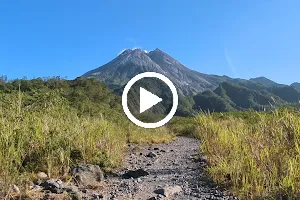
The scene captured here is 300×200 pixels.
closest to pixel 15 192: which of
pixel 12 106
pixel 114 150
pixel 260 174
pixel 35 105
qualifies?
pixel 12 106

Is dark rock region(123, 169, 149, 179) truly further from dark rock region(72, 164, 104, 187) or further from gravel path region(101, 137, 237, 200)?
dark rock region(72, 164, 104, 187)

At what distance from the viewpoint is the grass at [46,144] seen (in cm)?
370

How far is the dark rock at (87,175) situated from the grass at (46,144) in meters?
0.17

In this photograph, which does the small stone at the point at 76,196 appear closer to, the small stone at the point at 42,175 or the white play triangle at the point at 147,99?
the small stone at the point at 42,175

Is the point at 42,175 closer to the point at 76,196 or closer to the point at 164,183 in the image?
the point at 76,196

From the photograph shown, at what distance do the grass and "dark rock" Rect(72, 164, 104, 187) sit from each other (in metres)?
0.17

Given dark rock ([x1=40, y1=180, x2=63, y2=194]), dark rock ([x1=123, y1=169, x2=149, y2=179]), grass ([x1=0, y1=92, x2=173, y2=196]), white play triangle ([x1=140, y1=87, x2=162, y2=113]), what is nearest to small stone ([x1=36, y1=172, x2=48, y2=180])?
grass ([x1=0, y1=92, x2=173, y2=196])

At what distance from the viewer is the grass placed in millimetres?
3697

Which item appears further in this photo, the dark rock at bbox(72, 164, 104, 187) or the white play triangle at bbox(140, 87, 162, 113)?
the white play triangle at bbox(140, 87, 162, 113)

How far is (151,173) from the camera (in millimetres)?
5699

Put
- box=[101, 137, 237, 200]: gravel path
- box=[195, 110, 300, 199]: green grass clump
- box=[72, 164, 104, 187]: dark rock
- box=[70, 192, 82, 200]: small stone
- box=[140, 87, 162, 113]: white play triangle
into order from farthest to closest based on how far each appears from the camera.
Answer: box=[140, 87, 162, 113]: white play triangle < box=[72, 164, 104, 187]: dark rock < box=[101, 137, 237, 200]: gravel path < box=[70, 192, 82, 200]: small stone < box=[195, 110, 300, 199]: green grass clump

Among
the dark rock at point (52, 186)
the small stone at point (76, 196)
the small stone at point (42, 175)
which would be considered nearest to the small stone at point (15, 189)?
the dark rock at point (52, 186)

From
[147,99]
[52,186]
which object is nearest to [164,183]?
[52,186]

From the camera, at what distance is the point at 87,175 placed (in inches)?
183
